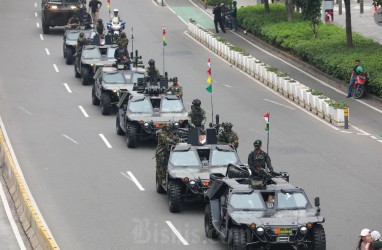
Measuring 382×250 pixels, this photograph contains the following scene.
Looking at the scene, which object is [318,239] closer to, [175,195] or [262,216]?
[262,216]

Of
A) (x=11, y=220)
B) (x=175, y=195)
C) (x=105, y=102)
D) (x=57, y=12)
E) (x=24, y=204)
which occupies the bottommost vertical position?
(x=11, y=220)

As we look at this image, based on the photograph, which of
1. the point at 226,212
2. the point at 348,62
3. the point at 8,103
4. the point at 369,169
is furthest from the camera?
the point at 348,62

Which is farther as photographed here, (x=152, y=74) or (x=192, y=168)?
(x=152, y=74)

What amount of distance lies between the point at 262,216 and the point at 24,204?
26.2 ft

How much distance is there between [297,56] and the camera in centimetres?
6197

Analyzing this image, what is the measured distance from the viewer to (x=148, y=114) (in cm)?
4222

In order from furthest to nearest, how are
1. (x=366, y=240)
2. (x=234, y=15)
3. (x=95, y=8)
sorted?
1. (x=95, y=8)
2. (x=234, y=15)
3. (x=366, y=240)

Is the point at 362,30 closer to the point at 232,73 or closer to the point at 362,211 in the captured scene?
the point at 232,73

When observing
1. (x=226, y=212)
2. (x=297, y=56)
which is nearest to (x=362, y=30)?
(x=297, y=56)

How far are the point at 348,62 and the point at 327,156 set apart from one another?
49.8 feet

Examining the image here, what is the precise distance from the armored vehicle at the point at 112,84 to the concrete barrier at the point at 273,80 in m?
6.75

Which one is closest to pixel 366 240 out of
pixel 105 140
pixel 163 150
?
pixel 163 150

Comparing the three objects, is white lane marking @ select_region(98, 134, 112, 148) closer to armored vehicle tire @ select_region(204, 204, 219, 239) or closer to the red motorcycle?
the red motorcycle

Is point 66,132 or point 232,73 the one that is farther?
point 232,73
